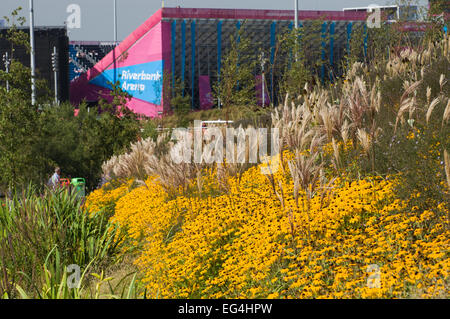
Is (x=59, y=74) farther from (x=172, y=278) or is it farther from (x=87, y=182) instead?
(x=172, y=278)

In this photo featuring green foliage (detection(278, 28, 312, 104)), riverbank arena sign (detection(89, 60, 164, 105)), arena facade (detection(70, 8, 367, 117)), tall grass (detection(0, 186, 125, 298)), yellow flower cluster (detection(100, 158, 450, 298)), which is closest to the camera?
yellow flower cluster (detection(100, 158, 450, 298))

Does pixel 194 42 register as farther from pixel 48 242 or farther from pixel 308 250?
pixel 308 250

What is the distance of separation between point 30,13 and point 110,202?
45.9ft

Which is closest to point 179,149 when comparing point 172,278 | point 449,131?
point 172,278

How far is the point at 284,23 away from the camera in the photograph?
5025 centimetres

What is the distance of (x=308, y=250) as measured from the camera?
16.1 feet

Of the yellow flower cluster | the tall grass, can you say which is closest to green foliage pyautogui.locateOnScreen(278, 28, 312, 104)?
the tall grass

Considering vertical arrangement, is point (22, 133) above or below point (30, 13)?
below

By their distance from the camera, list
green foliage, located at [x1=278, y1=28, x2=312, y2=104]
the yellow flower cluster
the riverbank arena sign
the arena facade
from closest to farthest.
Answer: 1. the yellow flower cluster
2. green foliage, located at [x1=278, y1=28, x2=312, y2=104]
3. the riverbank arena sign
4. the arena facade

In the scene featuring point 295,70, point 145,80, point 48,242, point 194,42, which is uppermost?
point 194,42

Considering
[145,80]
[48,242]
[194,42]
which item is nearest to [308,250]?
[48,242]

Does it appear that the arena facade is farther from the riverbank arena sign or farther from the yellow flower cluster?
the yellow flower cluster

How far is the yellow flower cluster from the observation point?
4.23 metres

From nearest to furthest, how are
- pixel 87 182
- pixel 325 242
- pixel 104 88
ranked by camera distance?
1. pixel 325 242
2. pixel 87 182
3. pixel 104 88
